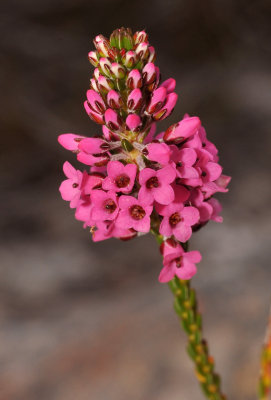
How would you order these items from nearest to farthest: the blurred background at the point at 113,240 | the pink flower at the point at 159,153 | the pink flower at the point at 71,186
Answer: the pink flower at the point at 159,153, the pink flower at the point at 71,186, the blurred background at the point at 113,240

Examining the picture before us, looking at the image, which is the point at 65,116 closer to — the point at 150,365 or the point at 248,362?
the point at 150,365

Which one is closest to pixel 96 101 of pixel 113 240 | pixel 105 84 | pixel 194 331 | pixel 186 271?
pixel 105 84

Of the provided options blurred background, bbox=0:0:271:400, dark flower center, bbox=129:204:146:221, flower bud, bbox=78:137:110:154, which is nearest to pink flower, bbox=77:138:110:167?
flower bud, bbox=78:137:110:154

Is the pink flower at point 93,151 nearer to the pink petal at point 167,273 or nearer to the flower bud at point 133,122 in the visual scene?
the flower bud at point 133,122

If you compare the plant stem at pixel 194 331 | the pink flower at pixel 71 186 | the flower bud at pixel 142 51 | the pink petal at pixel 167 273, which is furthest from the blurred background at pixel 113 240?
the flower bud at pixel 142 51

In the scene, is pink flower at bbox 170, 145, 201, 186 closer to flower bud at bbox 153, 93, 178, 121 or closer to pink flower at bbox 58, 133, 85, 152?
flower bud at bbox 153, 93, 178, 121

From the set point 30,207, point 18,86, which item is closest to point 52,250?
point 30,207

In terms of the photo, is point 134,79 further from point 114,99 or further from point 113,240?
point 113,240
